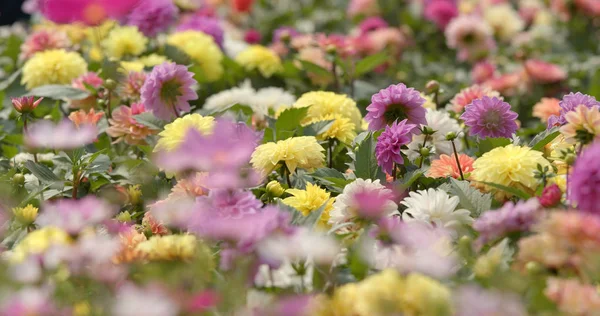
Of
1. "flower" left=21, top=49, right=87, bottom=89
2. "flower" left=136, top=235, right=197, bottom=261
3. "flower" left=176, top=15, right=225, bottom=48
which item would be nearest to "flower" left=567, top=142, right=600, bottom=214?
"flower" left=136, top=235, right=197, bottom=261

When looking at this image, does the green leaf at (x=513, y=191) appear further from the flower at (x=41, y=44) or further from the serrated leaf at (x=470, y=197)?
the flower at (x=41, y=44)

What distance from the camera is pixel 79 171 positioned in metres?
1.29

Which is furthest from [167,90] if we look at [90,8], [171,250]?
[171,250]

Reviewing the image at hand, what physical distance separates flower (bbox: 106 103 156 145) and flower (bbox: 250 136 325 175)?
0.33m

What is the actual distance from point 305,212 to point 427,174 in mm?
261

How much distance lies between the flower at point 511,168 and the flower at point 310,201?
23cm

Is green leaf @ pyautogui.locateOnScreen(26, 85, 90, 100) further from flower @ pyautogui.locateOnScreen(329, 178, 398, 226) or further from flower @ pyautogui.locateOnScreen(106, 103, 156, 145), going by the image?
flower @ pyautogui.locateOnScreen(329, 178, 398, 226)

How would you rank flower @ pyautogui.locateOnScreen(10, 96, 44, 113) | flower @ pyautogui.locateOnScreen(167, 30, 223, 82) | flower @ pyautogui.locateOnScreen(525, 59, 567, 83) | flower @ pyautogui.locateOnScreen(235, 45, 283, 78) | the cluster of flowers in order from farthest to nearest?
1. flower @ pyautogui.locateOnScreen(525, 59, 567, 83)
2. flower @ pyautogui.locateOnScreen(235, 45, 283, 78)
3. flower @ pyautogui.locateOnScreen(167, 30, 223, 82)
4. flower @ pyautogui.locateOnScreen(10, 96, 44, 113)
5. the cluster of flowers

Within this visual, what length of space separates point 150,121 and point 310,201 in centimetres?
46

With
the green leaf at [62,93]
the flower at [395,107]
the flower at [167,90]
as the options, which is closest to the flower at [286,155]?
the flower at [395,107]

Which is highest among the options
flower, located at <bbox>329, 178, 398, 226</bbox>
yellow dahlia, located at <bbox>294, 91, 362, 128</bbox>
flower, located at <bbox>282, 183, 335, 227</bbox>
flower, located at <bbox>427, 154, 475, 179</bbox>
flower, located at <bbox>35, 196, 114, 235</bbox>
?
flower, located at <bbox>35, 196, 114, 235</bbox>

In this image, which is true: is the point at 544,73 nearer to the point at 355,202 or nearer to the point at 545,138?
the point at 545,138

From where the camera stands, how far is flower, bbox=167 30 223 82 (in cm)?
212

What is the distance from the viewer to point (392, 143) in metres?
1.19
